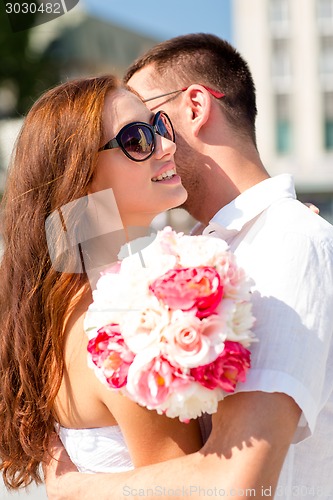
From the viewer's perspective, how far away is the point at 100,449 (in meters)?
2.27

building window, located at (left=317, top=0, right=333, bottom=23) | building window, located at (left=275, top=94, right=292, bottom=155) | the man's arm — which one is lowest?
building window, located at (left=275, top=94, right=292, bottom=155)

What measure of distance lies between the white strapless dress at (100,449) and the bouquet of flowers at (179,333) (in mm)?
386

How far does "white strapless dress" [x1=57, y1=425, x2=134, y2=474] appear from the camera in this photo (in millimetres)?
2244

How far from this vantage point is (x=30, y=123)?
2.51m

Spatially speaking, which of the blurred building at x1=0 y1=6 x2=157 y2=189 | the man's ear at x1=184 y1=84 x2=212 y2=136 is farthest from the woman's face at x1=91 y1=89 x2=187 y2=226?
the blurred building at x1=0 y1=6 x2=157 y2=189

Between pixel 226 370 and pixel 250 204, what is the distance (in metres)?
0.98

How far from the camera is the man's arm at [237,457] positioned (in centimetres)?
183

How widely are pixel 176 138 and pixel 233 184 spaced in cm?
36

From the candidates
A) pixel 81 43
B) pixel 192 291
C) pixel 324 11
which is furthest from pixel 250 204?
pixel 324 11

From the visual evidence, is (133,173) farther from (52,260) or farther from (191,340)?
(191,340)

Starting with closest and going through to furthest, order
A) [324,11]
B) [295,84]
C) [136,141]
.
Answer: [136,141]
[295,84]
[324,11]

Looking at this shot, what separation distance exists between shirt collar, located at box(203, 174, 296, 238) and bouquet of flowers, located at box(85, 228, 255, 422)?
0.65m

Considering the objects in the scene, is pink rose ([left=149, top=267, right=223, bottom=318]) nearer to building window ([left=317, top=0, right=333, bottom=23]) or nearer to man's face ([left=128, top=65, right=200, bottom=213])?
man's face ([left=128, top=65, right=200, bottom=213])

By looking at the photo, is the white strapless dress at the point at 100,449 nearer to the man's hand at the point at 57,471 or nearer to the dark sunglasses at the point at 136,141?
the man's hand at the point at 57,471
